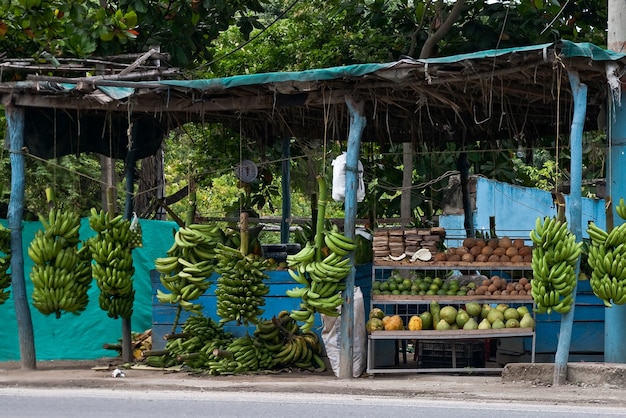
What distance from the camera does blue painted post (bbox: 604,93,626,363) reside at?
9711 millimetres

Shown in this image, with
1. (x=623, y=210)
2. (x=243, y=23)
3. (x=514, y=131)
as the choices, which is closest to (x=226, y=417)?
(x=623, y=210)

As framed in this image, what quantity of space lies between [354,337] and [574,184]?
2.82 meters

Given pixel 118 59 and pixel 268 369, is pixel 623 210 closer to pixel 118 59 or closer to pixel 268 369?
pixel 268 369

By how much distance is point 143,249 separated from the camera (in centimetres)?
1333

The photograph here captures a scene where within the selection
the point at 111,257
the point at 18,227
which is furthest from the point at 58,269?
the point at 18,227

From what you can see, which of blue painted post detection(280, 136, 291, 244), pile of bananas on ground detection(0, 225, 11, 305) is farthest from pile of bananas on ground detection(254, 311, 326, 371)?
blue painted post detection(280, 136, 291, 244)

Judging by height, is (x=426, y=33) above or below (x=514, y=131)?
above

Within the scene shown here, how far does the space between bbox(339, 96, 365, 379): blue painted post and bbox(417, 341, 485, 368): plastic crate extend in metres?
1.11

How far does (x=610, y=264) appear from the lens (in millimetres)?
9055

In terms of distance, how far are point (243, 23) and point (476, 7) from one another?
355 centimetres

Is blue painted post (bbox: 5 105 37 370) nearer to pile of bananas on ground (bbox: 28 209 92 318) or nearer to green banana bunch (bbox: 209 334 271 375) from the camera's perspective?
pile of bananas on ground (bbox: 28 209 92 318)

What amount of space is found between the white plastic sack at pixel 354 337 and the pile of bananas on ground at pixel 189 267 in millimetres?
1403

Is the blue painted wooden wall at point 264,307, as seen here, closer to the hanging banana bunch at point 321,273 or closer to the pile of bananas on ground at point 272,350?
the pile of bananas on ground at point 272,350

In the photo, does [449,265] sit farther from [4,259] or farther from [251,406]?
[4,259]
